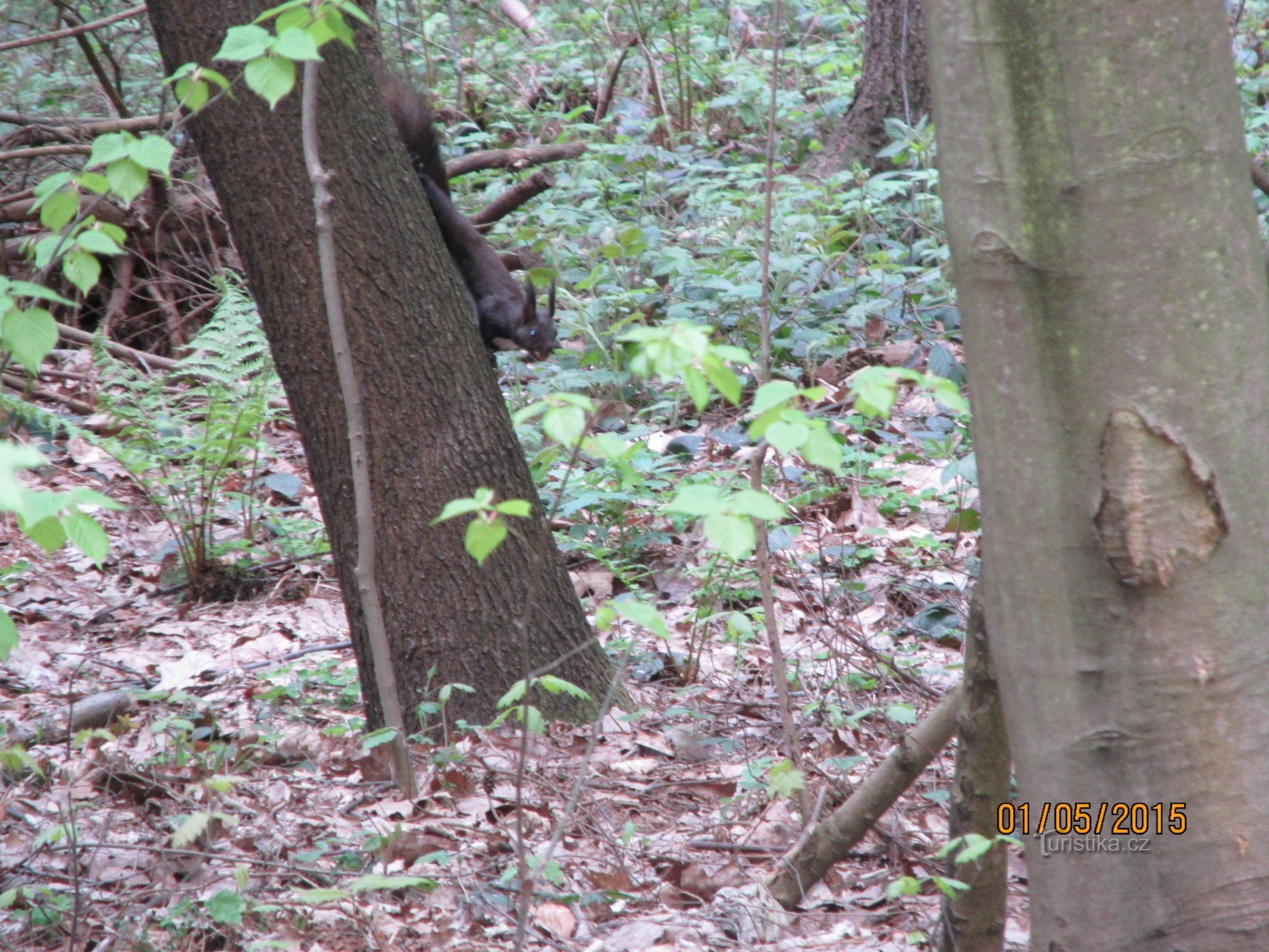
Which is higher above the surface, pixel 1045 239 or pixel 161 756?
pixel 1045 239

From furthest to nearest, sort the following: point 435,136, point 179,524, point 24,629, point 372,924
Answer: point 435,136 < point 179,524 < point 24,629 < point 372,924

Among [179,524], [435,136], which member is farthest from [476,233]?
[179,524]

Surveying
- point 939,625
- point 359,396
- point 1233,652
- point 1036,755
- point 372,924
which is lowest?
point 372,924

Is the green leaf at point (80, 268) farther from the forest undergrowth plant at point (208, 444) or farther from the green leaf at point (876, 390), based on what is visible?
the forest undergrowth plant at point (208, 444)

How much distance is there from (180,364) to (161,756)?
2440mm

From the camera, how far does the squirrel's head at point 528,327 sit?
19.3ft

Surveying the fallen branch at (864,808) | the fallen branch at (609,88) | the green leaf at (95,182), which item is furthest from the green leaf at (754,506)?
the fallen branch at (609,88)

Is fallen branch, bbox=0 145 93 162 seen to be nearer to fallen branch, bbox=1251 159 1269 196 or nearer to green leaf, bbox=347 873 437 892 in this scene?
green leaf, bbox=347 873 437 892

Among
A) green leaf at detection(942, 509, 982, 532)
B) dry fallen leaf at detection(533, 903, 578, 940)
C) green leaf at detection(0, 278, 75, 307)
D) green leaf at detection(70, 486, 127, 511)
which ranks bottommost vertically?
dry fallen leaf at detection(533, 903, 578, 940)

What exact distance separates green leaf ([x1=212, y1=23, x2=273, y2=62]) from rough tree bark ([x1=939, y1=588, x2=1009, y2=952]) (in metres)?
1.41

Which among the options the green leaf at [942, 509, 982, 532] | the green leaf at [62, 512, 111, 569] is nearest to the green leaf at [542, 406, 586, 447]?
the green leaf at [62, 512, 111, 569]

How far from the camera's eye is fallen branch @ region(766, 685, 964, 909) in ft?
6.63

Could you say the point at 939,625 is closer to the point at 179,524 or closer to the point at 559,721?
the point at 559,721

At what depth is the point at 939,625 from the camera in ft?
12.4
